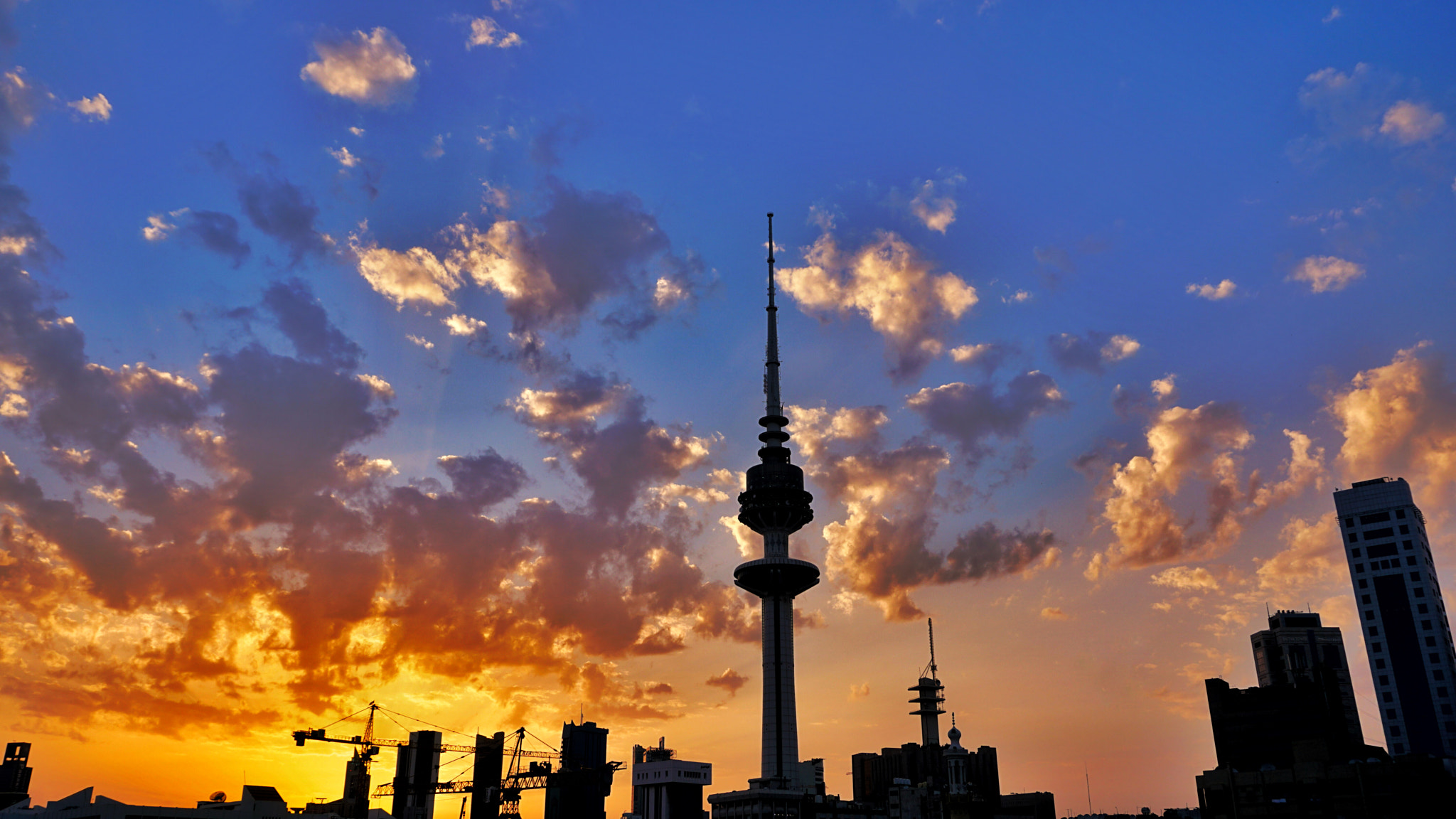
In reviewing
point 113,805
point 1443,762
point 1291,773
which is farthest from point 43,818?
point 1443,762

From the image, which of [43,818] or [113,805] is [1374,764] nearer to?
[113,805]

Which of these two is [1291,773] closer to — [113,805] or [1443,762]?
[1443,762]

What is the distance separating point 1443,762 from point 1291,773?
89.4 ft

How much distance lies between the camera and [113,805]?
194250mm

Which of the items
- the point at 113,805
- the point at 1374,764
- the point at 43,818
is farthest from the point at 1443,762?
the point at 43,818

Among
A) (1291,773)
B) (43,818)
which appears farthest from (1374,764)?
(43,818)

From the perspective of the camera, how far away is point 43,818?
197125 millimetres

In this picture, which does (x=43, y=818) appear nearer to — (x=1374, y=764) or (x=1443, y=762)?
(x=1374, y=764)

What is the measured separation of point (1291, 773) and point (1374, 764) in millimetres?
14412

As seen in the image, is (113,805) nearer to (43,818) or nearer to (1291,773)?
(43,818)

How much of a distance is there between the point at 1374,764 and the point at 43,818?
826ft

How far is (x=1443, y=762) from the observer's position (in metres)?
Result: 194

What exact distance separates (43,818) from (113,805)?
627 inches

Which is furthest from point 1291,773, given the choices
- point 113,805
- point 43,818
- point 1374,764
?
point 43,818
